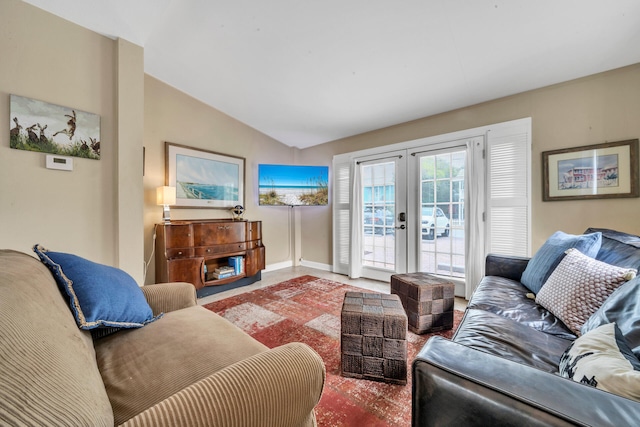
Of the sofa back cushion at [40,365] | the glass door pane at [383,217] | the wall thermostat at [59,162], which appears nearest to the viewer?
the sofa back cushion at [40,365]

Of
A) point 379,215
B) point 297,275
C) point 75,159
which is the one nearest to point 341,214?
point 379,215

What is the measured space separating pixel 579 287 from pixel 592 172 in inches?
65.2

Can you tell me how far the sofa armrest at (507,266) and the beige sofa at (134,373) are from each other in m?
2.05

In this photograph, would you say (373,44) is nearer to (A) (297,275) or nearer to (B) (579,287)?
(B) (579,287)

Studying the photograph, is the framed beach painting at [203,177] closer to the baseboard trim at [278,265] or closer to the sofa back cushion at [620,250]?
the baseboard trim at [278,265]

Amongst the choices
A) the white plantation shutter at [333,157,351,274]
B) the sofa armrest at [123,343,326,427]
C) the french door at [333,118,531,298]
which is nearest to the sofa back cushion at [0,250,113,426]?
the sofa armrest at [123,343,326,427]

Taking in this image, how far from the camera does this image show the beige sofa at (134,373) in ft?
1.41

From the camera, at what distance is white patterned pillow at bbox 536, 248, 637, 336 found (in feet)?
3.95

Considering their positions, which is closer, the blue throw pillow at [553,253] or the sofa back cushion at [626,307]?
the sofa back cushion at [626,307]

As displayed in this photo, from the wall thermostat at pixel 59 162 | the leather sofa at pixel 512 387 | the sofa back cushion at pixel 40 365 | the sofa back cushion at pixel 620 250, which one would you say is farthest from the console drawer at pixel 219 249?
the sofa back cushion at pixel 620 250

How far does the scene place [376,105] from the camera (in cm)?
299

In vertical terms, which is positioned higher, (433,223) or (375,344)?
(433,223)

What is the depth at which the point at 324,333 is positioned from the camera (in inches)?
82.0

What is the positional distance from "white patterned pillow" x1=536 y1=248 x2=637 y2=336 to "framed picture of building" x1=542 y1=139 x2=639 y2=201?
4.10 feet
